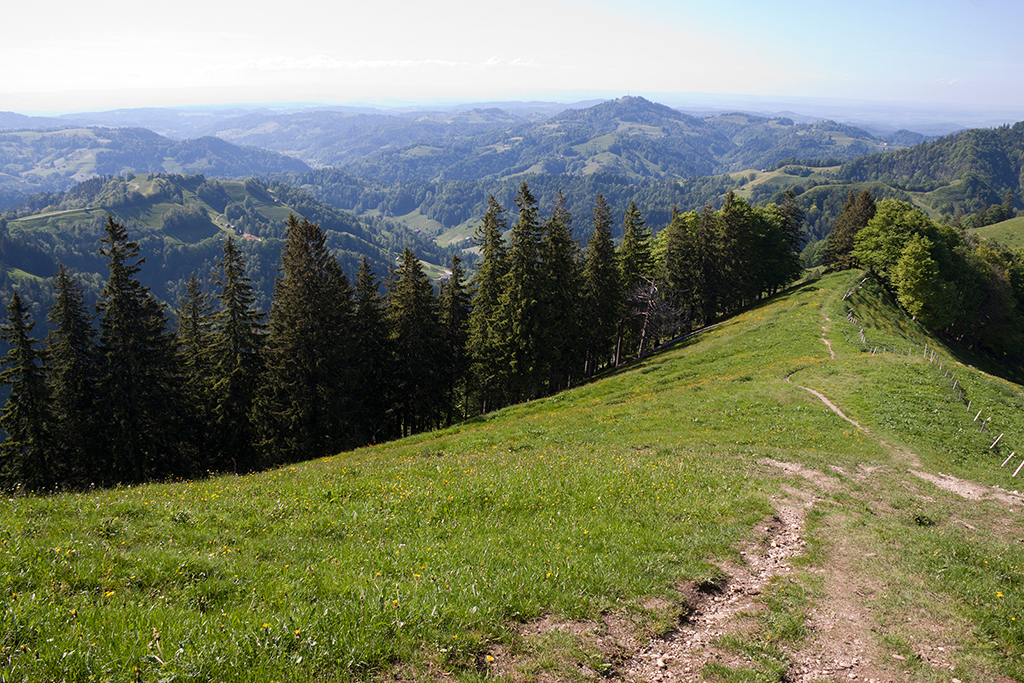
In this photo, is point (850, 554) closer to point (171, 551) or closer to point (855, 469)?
point (855, 469)

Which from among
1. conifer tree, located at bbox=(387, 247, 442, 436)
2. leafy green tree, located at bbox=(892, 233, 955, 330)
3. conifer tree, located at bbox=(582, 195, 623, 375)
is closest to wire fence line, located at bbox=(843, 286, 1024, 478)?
leafy green tree, located at bbox=(892, 233, 955, 330)

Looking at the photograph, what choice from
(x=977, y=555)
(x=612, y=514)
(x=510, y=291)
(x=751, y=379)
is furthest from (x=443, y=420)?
(x=977, y=555)

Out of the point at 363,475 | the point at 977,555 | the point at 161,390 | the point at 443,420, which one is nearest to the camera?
the point at 977,555

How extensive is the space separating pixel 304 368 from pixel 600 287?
3107cm

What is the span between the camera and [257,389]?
40.4 m

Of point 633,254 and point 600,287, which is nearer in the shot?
point 600,287

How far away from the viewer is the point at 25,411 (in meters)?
35.0

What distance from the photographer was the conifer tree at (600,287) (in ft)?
175

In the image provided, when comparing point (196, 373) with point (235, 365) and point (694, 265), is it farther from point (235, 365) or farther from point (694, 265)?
point (694, 265)

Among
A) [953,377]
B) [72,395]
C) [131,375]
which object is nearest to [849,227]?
[953,377]

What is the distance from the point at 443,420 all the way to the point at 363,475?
128 feet

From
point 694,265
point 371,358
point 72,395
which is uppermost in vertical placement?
point 694,265

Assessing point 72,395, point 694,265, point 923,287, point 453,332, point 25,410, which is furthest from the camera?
point 694,265

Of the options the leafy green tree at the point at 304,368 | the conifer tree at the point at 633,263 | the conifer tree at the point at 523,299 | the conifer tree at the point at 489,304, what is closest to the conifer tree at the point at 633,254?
the conifer tree at the point at 633,263
